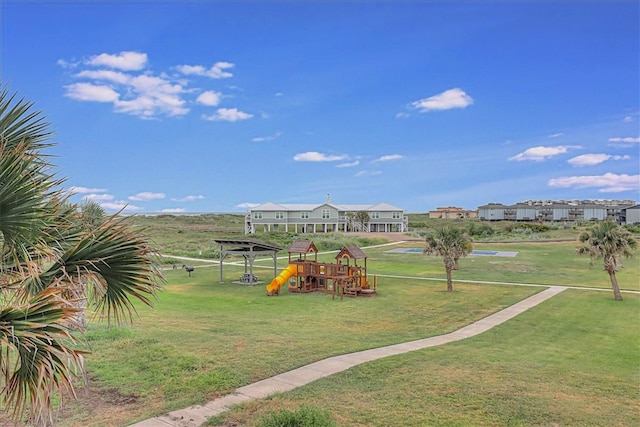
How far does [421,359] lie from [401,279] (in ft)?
59.2

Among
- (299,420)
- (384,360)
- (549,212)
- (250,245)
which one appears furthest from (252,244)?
(549,212)

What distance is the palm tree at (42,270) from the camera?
4281mm

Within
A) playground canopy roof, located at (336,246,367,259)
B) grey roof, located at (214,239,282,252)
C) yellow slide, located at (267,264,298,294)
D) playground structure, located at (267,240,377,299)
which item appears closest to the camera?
playground structure, located at (267,240,377,299)

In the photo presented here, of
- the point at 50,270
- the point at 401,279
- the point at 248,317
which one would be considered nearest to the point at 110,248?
the point at 50,270

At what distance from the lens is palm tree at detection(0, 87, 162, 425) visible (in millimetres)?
4281

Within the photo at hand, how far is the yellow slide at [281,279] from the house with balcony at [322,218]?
51638 mm

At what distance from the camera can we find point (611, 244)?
2109cm

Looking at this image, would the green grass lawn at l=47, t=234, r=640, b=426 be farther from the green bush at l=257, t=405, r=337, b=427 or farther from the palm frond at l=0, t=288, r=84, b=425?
the palm frond at l=0, t=288, r=84, b=425

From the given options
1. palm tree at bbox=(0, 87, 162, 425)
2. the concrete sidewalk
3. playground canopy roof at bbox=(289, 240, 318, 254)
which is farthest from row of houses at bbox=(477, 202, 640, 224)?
palm tree at bbox=(0, 87, 162, 425)

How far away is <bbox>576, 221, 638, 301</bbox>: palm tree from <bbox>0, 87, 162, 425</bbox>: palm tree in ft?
70.0

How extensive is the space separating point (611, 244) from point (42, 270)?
22.6 meters

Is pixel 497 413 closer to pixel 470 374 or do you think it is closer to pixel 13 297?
pixel 470 374

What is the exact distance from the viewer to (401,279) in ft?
95.1

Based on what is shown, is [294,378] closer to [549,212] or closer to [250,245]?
[250,245]
